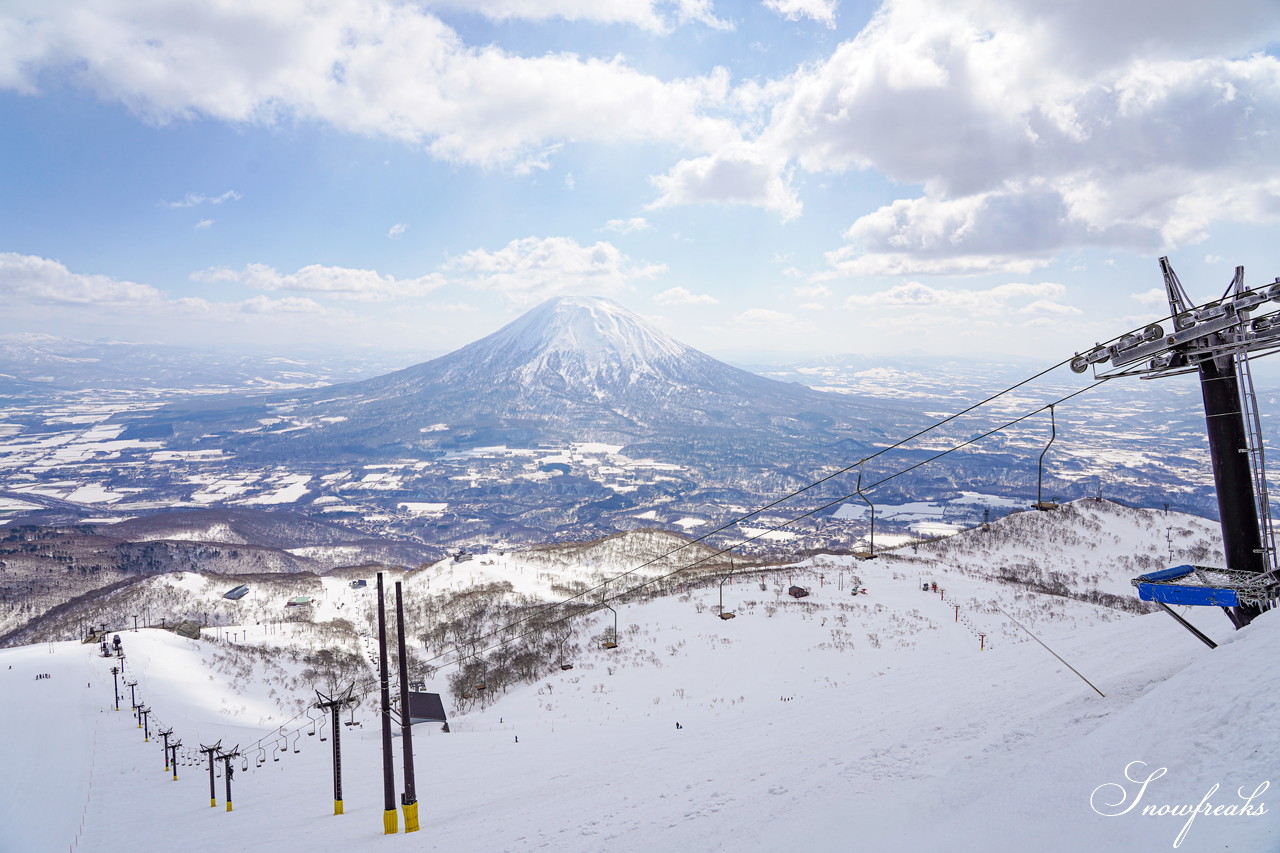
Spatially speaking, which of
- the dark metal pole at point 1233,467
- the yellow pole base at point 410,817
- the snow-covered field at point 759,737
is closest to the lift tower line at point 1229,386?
the dark metal pole at point 1233,467

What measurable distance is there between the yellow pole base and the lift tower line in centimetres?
1779

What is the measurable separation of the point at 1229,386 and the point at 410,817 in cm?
1936

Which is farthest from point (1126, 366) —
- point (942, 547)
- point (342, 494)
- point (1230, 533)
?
point (342, 494)

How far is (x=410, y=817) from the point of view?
49.0ft

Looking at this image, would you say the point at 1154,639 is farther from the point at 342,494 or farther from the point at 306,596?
the point at 342,494

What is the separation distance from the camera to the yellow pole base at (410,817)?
14.8 meters

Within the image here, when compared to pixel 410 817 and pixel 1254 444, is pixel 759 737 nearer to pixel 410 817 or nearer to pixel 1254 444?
pixel 410 817

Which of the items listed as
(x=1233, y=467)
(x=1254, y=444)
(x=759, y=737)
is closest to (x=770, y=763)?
(x=759, y=737)

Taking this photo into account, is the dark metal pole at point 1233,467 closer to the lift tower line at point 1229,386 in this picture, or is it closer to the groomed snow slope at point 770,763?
the lift tower line at point 1229,386

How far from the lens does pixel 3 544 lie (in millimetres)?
104688

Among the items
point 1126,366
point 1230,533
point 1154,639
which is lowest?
point 1154,639

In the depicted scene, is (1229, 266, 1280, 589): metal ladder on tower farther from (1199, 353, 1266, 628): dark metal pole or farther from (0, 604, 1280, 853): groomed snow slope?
(0, 604, 1280, 853): groomed snow slope

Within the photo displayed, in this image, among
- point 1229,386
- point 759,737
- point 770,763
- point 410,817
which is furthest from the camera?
point 759,737

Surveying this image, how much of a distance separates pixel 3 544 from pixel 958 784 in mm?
151524
